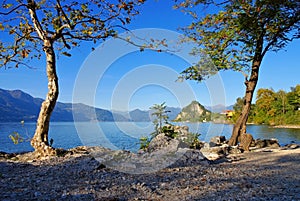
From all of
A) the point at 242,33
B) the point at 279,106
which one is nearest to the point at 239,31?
the point at 242,33

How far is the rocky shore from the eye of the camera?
3.46m

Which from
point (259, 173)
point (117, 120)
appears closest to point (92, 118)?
point (117, 120)

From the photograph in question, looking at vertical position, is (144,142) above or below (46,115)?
below

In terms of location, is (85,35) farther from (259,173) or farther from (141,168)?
(259,173)

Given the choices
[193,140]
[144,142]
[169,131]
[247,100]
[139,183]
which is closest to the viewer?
[139,183]

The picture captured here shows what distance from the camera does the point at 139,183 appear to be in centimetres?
404

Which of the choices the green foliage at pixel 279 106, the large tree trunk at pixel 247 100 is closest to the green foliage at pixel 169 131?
the large tree trunk at pixel 247 100

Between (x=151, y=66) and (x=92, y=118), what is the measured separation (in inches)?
77.0

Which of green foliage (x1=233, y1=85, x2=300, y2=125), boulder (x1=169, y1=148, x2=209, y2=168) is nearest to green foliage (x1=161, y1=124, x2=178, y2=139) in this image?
boulder (x1=169, y1=148, x2=209, y2=168)

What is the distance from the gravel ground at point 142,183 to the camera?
136 inches

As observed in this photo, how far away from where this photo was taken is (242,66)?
37.6 feet

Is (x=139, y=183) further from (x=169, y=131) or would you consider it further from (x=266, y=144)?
(x=266, y=144)

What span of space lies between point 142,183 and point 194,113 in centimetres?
596

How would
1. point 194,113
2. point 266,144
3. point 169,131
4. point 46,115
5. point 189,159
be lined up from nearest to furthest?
point 189,159 → point 46,115 → point 169,131 → point 194,113 → point 266,144
